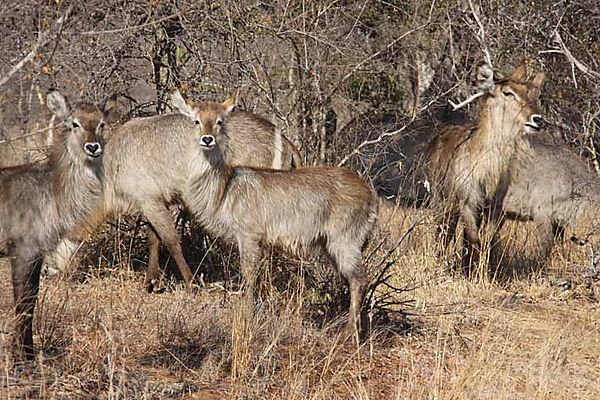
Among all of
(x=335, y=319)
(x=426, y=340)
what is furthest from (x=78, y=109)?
(x=426, y=340)

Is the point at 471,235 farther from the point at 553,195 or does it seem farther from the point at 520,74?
the point at 520,74

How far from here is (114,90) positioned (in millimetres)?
8094

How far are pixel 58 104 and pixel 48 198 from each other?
1.83 feet

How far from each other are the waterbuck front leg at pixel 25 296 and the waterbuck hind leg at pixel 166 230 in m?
2.01

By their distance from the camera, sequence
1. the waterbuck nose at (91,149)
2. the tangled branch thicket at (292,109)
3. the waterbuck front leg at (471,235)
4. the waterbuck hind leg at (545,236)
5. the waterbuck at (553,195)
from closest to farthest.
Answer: the tangled branch thicket at (292,109) < the waterbuck nose at (91,149) < the waterbuck front leg at (471,235) < the waterbuck hind leg at (545,236) < the waterbuck at (553,195)

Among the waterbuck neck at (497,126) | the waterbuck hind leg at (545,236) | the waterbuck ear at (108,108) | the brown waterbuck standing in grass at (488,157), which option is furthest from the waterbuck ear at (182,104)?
the waterbuck hind leg at (545,236)

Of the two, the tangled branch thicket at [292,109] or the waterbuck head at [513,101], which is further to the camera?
the waterbuck head at [513,101]

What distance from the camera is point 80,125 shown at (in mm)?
5801

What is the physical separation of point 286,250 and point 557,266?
9.12ft

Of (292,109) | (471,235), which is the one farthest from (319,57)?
(471,235)

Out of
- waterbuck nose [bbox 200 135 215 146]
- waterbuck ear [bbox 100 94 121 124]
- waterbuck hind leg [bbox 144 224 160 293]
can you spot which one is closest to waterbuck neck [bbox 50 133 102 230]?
waterbuck ear [bbox 100 94 121 124]

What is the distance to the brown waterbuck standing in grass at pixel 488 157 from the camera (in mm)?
7828

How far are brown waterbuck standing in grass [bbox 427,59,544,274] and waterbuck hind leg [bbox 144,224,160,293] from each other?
2207 mm

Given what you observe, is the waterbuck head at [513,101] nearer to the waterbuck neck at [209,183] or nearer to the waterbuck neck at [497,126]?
the waterbuck neck at [497,126]
